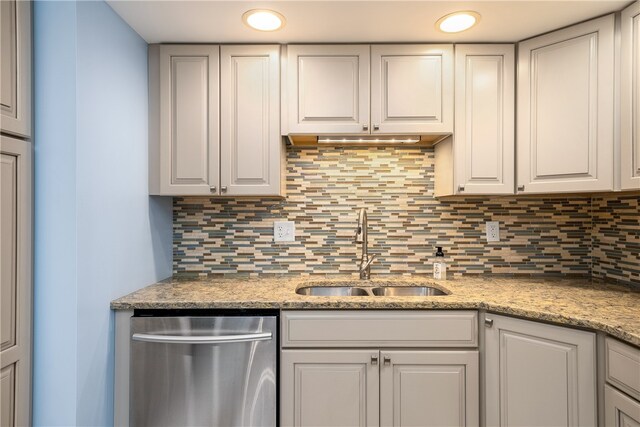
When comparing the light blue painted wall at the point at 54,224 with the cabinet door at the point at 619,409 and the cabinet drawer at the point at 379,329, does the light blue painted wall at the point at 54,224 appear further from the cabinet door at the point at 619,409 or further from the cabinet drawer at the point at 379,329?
the cabinet door at the point at 619,409

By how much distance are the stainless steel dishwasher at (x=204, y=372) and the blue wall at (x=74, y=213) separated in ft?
0.51

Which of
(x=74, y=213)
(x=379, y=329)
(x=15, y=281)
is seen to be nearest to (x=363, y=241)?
(x=379, y=329)

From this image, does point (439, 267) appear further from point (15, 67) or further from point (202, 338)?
point (15, 67)

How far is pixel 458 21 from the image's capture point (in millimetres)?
1582

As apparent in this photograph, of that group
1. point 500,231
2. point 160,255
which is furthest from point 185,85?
point 500,231

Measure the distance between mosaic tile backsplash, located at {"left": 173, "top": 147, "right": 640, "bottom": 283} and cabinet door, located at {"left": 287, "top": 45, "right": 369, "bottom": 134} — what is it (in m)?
0.33

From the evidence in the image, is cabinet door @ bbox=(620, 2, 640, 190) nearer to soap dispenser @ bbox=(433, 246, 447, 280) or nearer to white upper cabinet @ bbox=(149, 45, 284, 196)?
soap dispenser @ bbox=(433, 246, 447, 280)

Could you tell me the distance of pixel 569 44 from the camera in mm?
1623

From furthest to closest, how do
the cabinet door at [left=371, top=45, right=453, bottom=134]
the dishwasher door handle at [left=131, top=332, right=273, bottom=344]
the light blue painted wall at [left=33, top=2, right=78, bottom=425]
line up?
the cabinet door at [left=371, top=45, right=453, bottom=134] → the dishwasher door handle at [left=131, top=332, right=273, bottom=344] → the light blue painted wall at [left=33, top=2, right=78, bottom=425]

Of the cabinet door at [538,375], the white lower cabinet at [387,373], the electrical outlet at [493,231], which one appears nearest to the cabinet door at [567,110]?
the electrical outlet at [493,231]

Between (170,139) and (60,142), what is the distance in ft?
1.88

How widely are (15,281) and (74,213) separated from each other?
289mm

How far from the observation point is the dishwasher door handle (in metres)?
1.43

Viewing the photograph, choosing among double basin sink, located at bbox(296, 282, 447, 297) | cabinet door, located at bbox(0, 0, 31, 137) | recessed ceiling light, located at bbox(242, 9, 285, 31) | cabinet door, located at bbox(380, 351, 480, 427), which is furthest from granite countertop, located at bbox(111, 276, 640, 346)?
recessed ceiling light, located at bbox(242, 9, 285, 31)
